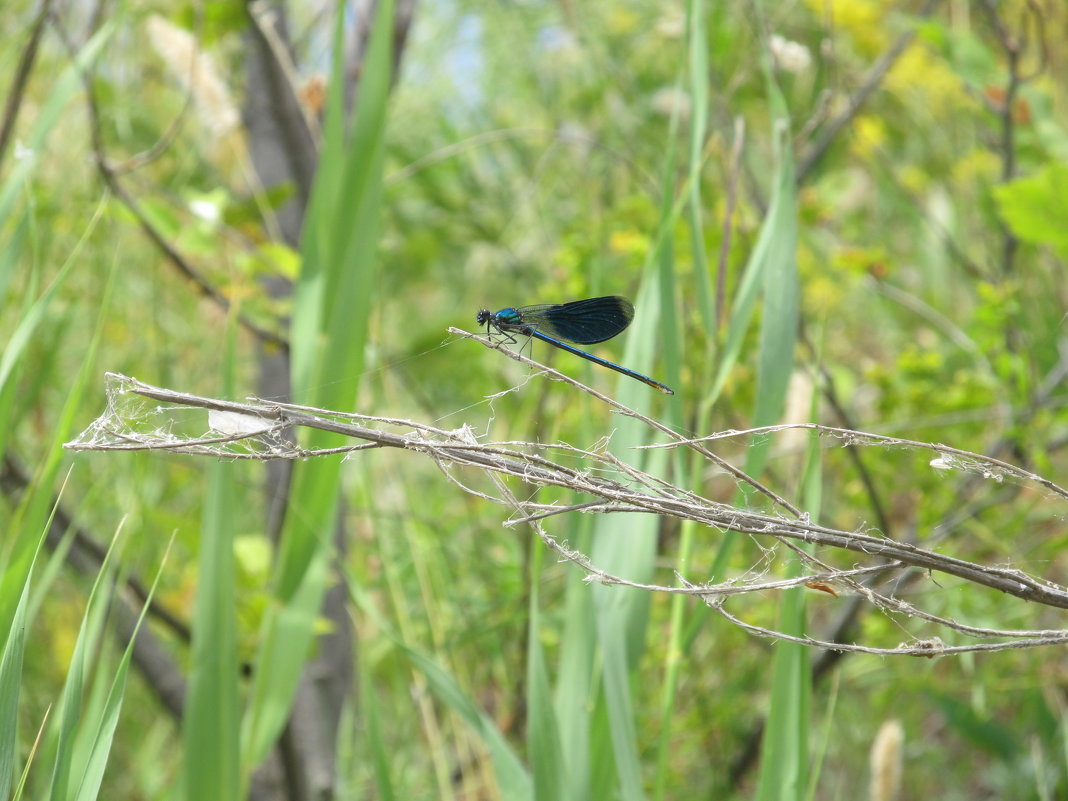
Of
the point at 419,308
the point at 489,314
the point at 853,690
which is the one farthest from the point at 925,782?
the point at 419,308

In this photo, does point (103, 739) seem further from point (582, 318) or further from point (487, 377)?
point (487, 377)

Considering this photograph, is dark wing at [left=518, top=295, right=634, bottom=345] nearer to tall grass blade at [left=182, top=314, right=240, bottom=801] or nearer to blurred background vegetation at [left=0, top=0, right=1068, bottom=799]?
blurred background vegetation at [left=0, top=0, right=1068, bottom=799]

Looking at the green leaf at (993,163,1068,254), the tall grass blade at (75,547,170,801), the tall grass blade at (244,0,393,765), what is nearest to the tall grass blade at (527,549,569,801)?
the tall grass blade at (244,0,393,765)

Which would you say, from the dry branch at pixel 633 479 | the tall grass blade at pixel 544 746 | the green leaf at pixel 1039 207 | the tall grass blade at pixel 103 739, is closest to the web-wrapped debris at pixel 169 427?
the dry branch at pixel 633 479

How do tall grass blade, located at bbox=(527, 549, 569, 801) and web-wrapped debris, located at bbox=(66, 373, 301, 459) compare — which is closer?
web-wrapped debris, located at bbox=(66, 373, 301, 459)

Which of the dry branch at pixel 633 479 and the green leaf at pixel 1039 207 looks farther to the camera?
the green leaf at pixel 1039 207

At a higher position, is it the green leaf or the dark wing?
the green leaf

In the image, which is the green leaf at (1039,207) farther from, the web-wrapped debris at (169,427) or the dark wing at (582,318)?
the web-wrapped debris at (169,427)

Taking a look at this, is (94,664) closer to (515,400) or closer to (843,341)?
(515,400)

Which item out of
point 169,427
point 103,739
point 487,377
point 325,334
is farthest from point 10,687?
point 487,377

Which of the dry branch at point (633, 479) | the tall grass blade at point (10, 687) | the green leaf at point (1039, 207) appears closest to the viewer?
the dry branch at point (633, 479)
